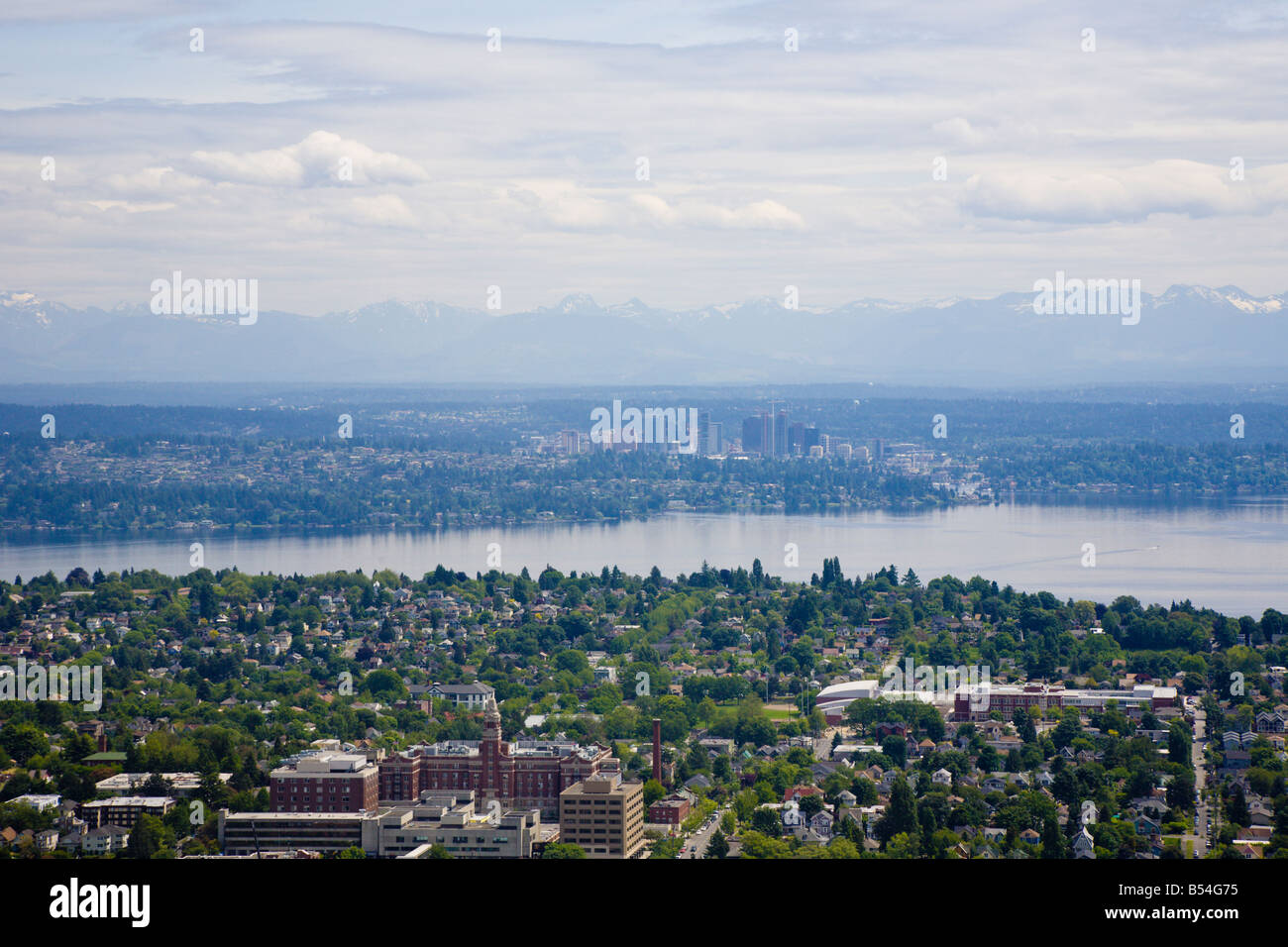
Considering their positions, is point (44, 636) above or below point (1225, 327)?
Answer: below

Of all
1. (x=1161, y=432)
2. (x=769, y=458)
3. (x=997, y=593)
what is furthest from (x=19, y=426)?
(x=997, y=593)

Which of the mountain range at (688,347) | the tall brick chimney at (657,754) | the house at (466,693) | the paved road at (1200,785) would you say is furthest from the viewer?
the mountain range at (688,347)

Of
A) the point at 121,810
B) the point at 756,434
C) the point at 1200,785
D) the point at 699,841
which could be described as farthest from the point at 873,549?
the point at 756,434

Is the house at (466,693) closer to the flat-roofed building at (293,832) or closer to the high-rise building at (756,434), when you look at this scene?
the flat-roofed building at (293,832)

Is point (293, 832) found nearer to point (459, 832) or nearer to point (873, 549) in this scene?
point (459, 832)

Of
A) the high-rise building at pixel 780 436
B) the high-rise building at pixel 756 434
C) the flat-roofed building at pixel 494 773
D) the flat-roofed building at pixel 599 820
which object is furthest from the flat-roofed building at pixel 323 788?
the high-rise building at pixel 756 434
